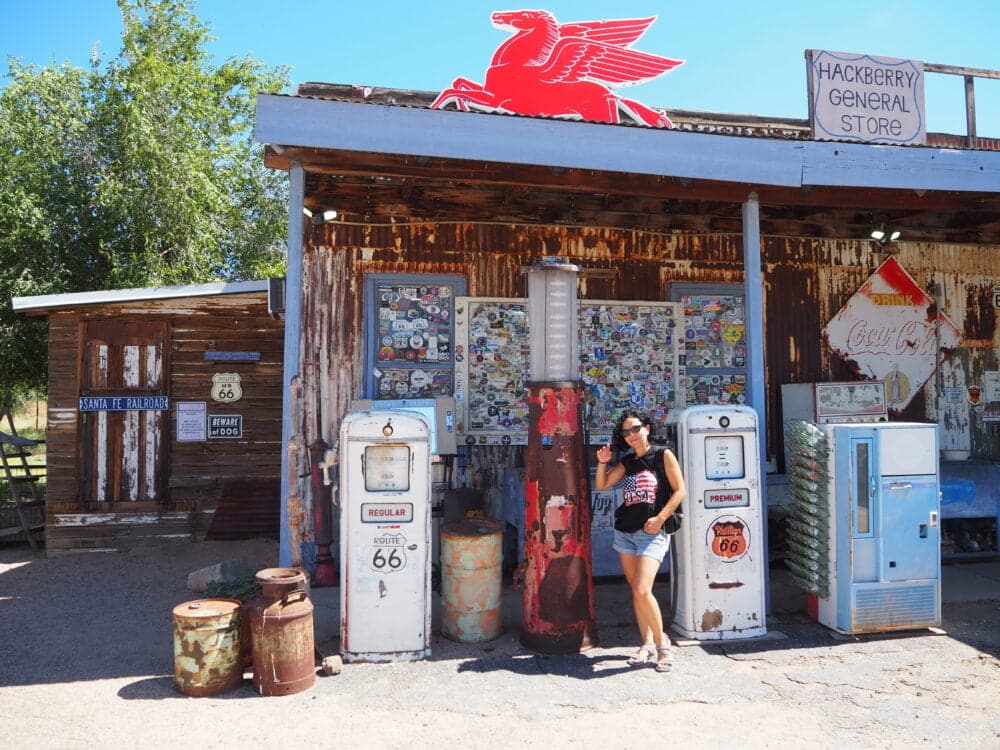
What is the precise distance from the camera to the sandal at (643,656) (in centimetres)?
534

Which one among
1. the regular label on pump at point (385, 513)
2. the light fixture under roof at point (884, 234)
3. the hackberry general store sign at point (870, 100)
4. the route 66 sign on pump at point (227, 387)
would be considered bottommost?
the regular label on pump at point (385, 513)

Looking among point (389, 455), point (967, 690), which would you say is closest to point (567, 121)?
point (389, 455)

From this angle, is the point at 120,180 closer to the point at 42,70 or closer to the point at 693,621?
the point at 42,70

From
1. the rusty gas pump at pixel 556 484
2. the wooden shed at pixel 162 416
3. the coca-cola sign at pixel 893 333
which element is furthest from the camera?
the coca-cola sign at pixel 893 333

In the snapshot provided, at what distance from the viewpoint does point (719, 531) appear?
5812 millimetres

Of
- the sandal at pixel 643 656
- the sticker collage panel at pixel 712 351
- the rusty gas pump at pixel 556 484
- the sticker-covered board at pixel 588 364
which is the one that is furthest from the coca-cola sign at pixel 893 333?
the sandal at pixel 643 656

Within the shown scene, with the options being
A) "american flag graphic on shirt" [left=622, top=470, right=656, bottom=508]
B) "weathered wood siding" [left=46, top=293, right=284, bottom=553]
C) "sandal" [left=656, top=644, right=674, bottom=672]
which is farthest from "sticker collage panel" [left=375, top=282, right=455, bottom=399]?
"sandal" [left=656, top=644, right=674, bottom=672]

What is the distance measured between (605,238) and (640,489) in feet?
13.4

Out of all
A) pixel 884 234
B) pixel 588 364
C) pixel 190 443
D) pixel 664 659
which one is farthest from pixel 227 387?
pixel 884 234

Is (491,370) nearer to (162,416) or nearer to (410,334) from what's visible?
(410,334)

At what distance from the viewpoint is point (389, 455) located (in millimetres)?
5445

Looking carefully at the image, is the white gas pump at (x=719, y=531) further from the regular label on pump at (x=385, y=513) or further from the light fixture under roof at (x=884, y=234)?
the light fixture under roof at (x=884, y=234)

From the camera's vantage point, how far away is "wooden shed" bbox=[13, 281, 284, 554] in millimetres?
9203

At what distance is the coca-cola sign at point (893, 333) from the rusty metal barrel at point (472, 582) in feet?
18.6
